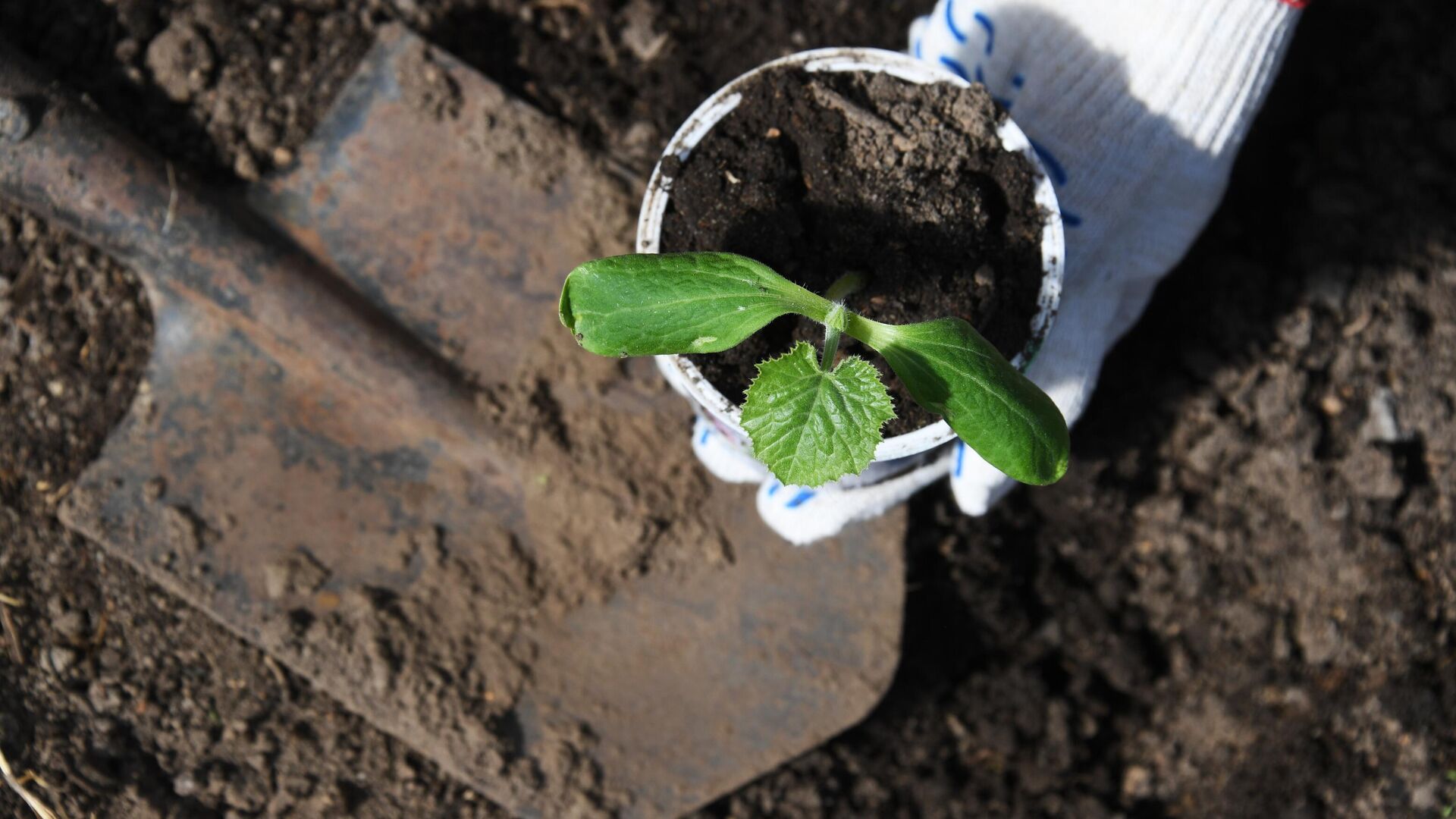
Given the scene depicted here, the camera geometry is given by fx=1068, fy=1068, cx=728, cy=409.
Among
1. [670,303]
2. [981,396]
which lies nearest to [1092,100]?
[981,396]

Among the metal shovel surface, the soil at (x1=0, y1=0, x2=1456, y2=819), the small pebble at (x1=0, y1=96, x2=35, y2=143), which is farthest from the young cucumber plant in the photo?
the small pebble at (x1=0, y1=96, x2=35, y2=143)

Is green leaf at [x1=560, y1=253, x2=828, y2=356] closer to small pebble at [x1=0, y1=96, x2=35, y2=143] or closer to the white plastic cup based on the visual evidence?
the white plastic cup

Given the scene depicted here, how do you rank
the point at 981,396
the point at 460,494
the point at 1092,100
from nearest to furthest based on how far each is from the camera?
1. the point at 981,396
2. the point at 1092,100
3. the point at 460,494

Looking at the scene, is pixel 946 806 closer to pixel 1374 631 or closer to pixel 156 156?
pixel 1374 631

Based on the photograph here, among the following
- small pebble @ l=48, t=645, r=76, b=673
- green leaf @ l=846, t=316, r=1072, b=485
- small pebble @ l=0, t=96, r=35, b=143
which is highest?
green leaf @ l=846, t=316, r=1072, b=485

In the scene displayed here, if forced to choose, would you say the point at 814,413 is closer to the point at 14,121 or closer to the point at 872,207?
the point at 872,207

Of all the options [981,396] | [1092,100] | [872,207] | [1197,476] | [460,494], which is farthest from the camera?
[1197,476]

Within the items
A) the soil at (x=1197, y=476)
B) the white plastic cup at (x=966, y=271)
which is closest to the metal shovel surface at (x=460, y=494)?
the soil at (x=1197, y=476)
